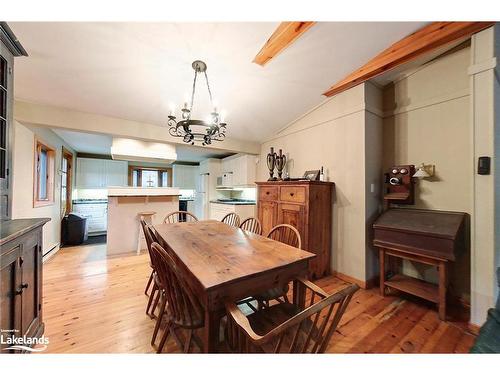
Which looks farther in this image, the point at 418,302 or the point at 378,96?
the point at 378,96

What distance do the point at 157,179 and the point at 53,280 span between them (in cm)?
443

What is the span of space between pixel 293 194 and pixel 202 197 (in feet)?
13.1

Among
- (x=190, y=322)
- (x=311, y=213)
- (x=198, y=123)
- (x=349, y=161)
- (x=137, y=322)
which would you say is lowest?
(x=137, y=322)

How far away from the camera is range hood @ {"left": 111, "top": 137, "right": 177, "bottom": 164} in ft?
11.0

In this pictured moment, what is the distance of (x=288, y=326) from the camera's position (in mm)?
703

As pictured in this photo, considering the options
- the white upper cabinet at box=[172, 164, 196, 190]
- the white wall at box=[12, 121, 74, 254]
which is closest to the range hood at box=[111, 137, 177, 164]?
the white wall at box=[12, 121, 74, 254]

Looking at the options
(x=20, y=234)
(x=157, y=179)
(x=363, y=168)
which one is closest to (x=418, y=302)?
(x=363, y=168)

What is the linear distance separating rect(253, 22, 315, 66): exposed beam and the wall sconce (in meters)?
1.87

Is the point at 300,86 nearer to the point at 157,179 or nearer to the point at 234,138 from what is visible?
the point at 234,138

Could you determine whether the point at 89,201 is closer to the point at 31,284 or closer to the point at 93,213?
the point at 93,213

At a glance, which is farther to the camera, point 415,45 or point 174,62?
point 174,62

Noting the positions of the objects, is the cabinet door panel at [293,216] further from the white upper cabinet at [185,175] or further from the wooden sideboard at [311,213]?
the white upper cabinet at [185,175]

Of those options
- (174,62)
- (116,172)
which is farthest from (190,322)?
(116,172)
